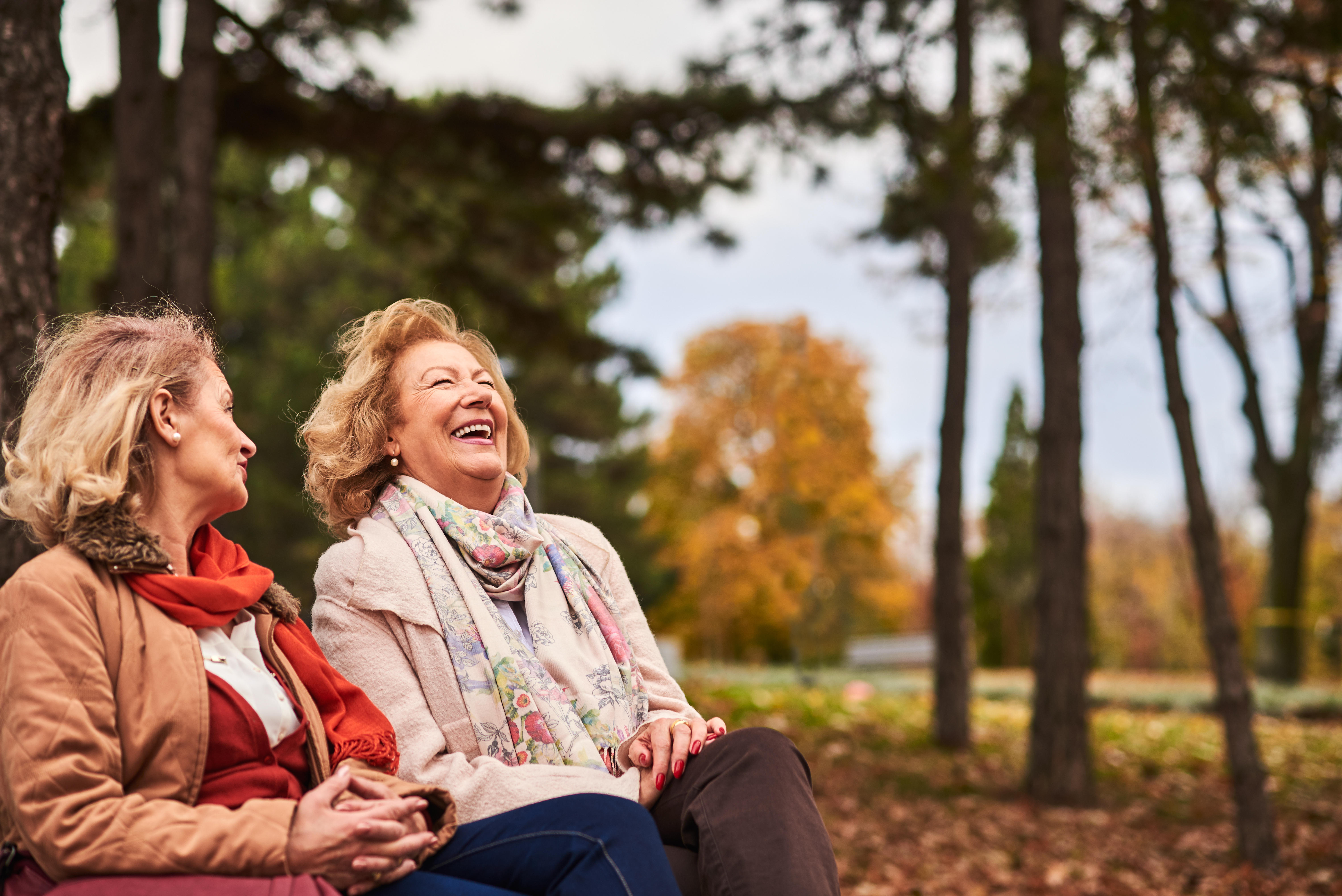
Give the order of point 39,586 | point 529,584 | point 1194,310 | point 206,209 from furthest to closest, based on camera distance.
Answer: point 1194,310, point 206,209, point 529,584, point 39,586

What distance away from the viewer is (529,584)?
241 centimetres

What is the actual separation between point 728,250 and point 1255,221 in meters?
6.73

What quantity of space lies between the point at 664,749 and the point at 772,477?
664 inches

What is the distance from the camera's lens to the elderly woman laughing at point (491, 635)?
206cm

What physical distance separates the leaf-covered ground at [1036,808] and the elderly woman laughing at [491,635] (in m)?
2.80

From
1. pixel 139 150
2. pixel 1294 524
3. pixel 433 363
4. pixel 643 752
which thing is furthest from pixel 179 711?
pixel 1294 524

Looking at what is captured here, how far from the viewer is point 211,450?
1.88 meters

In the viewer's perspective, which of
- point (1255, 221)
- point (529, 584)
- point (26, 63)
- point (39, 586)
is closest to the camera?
point (39, 586)

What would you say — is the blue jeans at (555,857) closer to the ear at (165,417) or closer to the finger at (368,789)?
the finger at (368,789)

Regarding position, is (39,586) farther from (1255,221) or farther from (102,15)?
(1255,221)

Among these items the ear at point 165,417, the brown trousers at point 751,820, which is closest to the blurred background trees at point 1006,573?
the brown trousers at point 751,820

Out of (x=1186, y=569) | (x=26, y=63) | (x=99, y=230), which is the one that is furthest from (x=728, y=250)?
(x=1186, y=569)

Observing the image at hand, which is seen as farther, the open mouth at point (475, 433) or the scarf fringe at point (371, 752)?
the open mouth at point (475, 433)

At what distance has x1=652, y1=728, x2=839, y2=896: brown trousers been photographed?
1.92 meters
